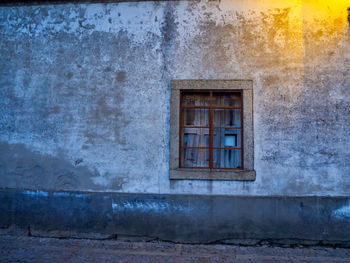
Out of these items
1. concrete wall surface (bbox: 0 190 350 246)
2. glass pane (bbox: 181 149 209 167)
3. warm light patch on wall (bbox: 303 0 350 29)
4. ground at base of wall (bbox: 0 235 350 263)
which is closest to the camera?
ground at base of wall (bbox: 0 235 350 263)

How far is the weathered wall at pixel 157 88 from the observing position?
4461 mm

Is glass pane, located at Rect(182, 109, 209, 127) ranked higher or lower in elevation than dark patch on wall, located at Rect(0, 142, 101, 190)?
higher

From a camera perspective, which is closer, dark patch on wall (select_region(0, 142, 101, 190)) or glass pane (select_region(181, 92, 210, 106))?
dark patch on wall (select_region(0, 142, 101, 190))

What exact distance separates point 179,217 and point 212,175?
2.82ft

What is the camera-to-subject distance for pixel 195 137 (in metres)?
4.79

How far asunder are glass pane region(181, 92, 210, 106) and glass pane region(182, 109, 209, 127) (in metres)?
0.12

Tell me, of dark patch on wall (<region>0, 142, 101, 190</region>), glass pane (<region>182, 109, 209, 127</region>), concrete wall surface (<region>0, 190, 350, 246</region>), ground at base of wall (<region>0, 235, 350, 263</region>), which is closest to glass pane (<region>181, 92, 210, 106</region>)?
glass pane (<region>182, 109, 209, 127</region>)

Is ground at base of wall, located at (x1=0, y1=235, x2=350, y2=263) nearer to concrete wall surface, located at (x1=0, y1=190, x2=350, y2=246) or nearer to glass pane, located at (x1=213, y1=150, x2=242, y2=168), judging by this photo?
concrete wall surface, located at (x1=0, y1=190, x2=350, y2=246)

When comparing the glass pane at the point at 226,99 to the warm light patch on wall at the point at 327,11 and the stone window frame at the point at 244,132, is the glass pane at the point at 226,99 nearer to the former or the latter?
the stone window frame at the point at 244,132

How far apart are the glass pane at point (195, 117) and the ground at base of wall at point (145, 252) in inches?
78.3

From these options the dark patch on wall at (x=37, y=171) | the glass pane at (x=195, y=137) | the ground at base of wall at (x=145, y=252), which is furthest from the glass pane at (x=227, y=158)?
the dark patch on wall at (x=37, y=171)

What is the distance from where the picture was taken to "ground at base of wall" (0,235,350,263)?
388 cm

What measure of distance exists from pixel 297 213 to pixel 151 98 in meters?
2.97

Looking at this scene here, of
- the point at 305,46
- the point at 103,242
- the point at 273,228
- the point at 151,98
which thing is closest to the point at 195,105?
the point at 151,98
